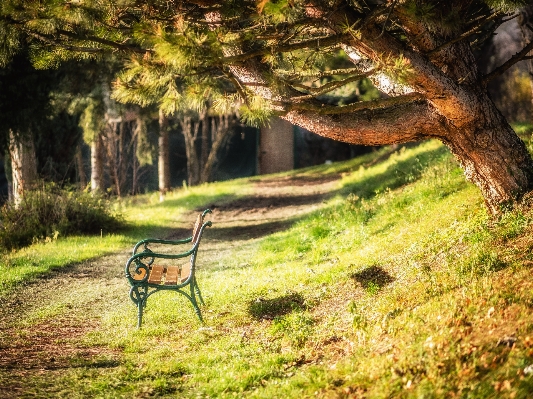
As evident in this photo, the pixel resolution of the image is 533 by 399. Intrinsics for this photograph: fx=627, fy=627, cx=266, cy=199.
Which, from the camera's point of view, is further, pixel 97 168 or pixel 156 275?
pixel 97 168

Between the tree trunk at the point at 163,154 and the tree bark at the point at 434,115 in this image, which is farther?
the tree trunk at the point at 163,154

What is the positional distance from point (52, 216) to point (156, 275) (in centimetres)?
698

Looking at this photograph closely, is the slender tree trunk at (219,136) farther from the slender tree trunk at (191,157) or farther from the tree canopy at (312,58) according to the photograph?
the tree canopy at (312,58)

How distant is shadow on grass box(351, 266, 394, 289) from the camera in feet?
21.9

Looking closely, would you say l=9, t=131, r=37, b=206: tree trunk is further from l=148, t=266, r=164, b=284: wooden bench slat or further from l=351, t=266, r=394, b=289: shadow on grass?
l=351, t=266, r=394, b=289: shadow on grass

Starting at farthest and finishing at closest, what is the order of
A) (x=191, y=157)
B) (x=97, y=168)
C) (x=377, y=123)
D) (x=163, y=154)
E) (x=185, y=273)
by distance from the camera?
(x=191, y=157)
(x=163, y=154)
(x=97, y=168)
(x=185, y=273)
(x=377, y=123)

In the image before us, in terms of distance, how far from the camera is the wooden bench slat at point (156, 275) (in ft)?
21.9

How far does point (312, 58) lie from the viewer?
287 inches

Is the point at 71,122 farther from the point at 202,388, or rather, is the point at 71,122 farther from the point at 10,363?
the point at 202,388

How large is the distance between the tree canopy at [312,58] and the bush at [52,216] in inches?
255

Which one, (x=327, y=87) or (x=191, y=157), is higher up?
(x=191, y=157)

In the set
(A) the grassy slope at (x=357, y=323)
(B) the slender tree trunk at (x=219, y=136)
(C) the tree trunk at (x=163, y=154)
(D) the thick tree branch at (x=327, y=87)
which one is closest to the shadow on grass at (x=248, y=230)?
(A) the grassy slope at (x=357, y=323)

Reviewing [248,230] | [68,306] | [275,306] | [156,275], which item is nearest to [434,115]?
[275,306]

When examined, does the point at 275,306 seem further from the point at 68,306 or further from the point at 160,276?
the point at 68,306
